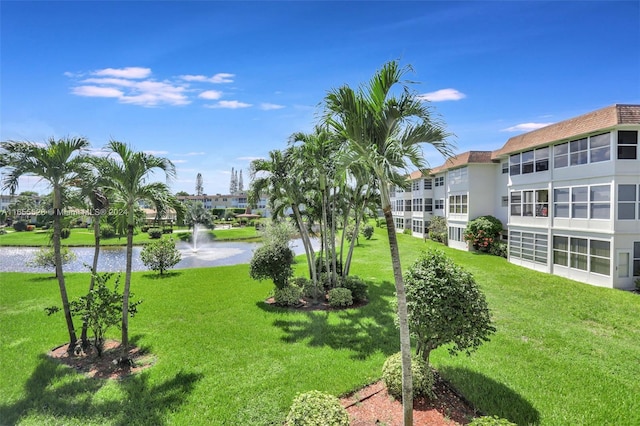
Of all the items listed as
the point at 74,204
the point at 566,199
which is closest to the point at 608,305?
the point at 566,199

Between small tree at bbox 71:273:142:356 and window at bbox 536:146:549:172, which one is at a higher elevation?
window at bbox 536:146:549:172

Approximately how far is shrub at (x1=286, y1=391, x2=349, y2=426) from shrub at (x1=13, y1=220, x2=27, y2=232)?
181ft

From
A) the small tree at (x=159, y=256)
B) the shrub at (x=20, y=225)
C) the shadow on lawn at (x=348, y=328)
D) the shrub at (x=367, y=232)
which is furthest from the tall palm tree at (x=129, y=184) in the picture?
the shrub at (x=20, y=225)

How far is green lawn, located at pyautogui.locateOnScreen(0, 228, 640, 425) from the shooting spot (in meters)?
5.64

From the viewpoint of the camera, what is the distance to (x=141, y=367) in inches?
289

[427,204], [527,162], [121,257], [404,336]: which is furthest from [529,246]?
[121,257]

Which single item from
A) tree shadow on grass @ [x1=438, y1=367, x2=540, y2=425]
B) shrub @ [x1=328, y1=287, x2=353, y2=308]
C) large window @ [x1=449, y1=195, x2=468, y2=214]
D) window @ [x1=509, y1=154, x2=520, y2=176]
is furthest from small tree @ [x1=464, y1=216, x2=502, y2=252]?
tree shadow on grass @ [x1=438, y1=367, x2=540, y2=425]

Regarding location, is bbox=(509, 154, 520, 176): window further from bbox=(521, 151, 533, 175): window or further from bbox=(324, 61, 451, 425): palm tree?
bbox=(324, 61, 451, 425): palm tree

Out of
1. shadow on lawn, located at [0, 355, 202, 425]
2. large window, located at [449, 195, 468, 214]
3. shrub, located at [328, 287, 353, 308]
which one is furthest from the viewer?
large window, located at [449, 195, 468, 214]

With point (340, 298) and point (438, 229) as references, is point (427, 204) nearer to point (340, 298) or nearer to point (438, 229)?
point (438, 229)

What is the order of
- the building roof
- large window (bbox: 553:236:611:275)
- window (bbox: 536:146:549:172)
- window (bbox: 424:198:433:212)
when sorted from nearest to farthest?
1. the building roof
2. large window (bbox: 553:236:611:275)
3. window (bbox: 536:146:549:172)
4. window (bbox: 424:198:433:212)

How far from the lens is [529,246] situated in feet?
66.1

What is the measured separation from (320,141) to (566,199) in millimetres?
14596

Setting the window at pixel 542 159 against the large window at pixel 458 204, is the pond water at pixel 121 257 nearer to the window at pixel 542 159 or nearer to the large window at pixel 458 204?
the large window at pixel 458 204
